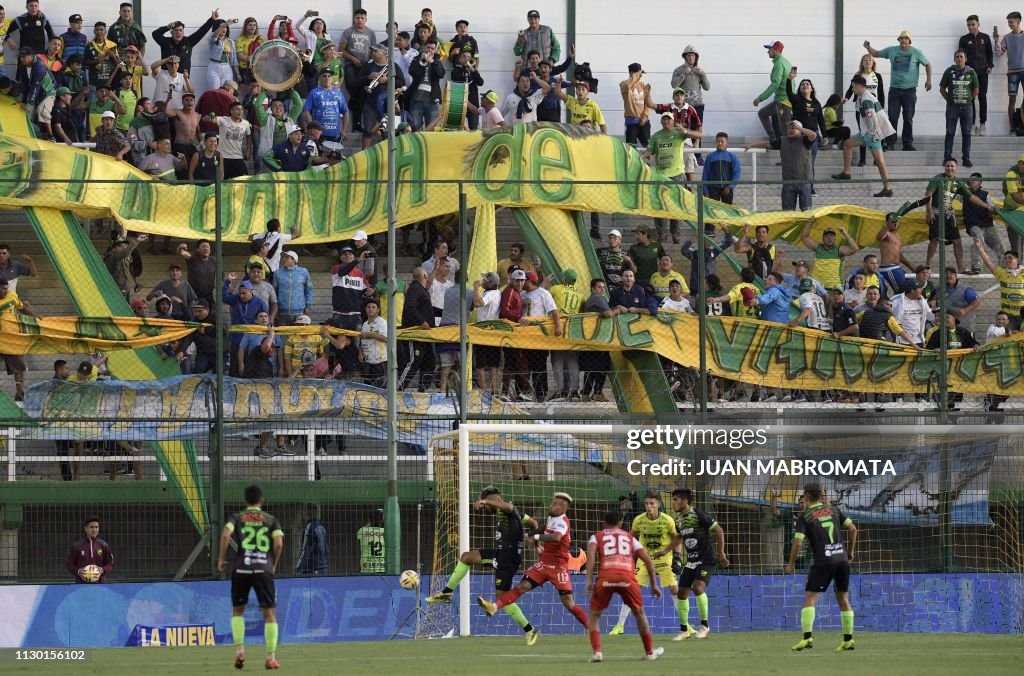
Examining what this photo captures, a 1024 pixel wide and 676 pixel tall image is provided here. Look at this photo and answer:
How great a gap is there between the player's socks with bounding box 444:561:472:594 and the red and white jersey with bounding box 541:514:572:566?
3.16 ft

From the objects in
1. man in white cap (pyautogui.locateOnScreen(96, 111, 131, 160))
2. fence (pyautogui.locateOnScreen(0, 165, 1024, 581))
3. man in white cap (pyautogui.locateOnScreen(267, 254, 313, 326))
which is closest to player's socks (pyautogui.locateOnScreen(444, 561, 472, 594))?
fence (pyautogui.locateOnScreen(0, 165, 1024, 581))

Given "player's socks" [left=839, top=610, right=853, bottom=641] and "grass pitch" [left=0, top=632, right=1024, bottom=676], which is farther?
"player's socks" [left=839, top=610, right=853, bottom=641]

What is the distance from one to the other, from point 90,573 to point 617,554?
7247 millimetres

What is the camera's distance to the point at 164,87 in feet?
96.8

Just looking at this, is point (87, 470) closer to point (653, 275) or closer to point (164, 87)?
point (653, 275)

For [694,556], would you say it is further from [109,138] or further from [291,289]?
[109,138]

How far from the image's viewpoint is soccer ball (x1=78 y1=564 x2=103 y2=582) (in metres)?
20.9

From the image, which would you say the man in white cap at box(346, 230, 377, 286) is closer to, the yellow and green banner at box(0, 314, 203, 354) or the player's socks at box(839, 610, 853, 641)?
the yellow and green banner at box(0, 314, 203, 354)

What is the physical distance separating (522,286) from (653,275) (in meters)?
2.26

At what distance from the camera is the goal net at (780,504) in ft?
70.6

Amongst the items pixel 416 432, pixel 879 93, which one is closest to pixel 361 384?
pixel 416 432

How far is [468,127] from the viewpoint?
2934 cm

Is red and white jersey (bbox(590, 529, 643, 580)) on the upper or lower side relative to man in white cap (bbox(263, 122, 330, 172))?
lower

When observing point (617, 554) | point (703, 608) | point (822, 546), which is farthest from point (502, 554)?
point (822, 546)
